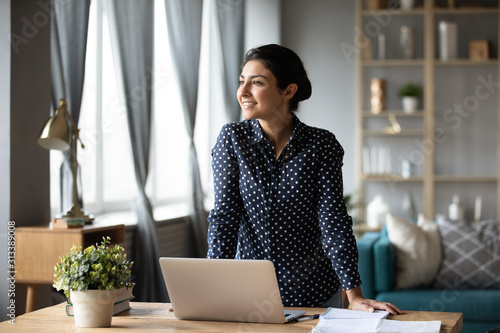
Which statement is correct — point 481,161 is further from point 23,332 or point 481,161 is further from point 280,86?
point 23,332

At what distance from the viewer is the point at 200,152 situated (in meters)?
6.07

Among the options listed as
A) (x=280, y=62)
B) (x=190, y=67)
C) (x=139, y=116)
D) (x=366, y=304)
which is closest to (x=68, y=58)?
(x=139, y=116)

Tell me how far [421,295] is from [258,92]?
7.78 feet

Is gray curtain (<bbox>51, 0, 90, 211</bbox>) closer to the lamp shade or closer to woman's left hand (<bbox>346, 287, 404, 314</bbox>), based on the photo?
the lamp shade

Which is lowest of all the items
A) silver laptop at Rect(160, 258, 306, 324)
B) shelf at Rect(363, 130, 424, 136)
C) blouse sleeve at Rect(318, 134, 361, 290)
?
silver laptop at Rect(160, 258, 306, 324)

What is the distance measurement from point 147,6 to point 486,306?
2.89 meters

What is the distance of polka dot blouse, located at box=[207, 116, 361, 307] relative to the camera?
1957 millimetres

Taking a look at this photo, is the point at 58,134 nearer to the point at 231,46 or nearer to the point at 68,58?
the point at 68,58

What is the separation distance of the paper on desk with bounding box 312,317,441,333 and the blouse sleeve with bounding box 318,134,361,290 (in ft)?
0.72

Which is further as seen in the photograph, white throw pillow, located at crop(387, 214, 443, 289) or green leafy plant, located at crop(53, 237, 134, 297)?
white throw pillow, located at crop(387, 214, 443, 289)

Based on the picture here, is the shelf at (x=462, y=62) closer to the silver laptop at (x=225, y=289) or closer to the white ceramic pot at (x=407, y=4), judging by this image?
the white ceramic pot at (x=407, y=4)

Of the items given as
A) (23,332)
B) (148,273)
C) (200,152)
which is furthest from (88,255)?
(200,152)

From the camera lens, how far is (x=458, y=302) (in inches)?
149

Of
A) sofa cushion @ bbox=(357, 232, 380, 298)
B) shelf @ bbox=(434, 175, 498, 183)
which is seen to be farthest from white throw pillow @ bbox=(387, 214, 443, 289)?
shelf @ bbox=(434, 175, 498, 183)
